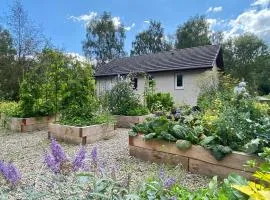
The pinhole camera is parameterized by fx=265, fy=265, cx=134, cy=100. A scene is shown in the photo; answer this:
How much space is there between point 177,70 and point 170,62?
1662 millimetres

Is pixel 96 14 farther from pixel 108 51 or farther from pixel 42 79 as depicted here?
pixel 42 79

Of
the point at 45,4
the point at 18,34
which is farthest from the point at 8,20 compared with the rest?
the point at 45,4

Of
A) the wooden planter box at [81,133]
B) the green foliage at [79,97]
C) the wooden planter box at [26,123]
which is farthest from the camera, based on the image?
the wooden planter box at [26,123]

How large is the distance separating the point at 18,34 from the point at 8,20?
944 mm

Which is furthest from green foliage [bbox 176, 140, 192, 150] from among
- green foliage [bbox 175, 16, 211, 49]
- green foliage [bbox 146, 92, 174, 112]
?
green foliage [bbox 175, 16, 211, 49]

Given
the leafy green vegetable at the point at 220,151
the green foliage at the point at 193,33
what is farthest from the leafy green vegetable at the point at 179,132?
the green foliage at the point at 193,33

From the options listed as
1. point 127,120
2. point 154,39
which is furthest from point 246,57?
point 127,120

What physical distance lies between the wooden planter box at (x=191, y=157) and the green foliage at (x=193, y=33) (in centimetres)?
3040

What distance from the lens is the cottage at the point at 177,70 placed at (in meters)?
16.6

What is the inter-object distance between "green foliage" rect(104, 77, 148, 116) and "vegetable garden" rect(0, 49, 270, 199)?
0.03 metres

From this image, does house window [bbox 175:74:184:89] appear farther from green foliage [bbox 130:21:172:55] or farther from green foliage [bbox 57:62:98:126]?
green foliage [bbox 130:21:172:55]

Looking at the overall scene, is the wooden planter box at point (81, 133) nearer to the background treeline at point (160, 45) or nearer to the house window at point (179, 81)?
the background treeline at point (160, 45)

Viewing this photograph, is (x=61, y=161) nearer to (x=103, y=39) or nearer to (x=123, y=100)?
(x=123, y=100)

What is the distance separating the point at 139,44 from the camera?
3681 centimetres
